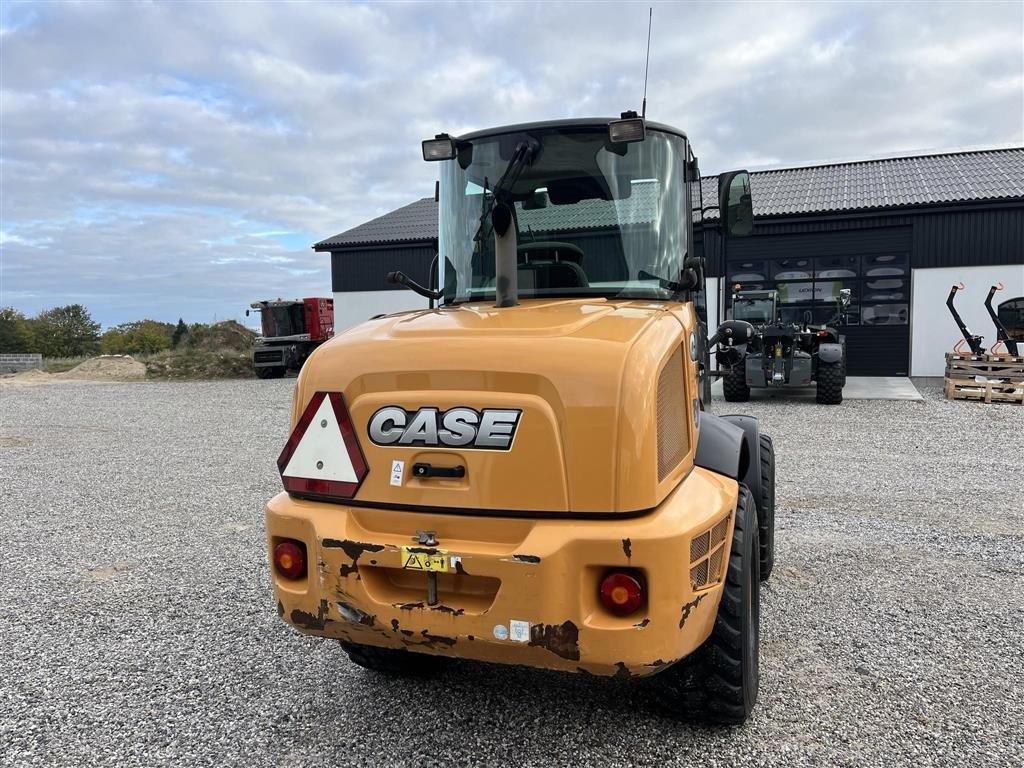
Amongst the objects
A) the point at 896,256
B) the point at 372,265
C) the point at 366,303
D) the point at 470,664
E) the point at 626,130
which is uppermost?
the point at 372,265

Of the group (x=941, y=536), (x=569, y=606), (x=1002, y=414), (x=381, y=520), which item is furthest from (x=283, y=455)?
(x=1002, y=414)

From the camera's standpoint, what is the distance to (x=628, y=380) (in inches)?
83.8

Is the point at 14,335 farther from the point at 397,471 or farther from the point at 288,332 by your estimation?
the point at 397,471

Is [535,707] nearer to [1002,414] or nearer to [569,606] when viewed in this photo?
[569,606]

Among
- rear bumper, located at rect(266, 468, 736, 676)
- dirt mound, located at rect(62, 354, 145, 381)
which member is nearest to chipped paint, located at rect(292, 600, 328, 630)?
rear bumper, located at rect(266, 468, 736, 676)

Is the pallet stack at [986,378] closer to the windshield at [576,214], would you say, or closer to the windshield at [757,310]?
the windshield at [757,310]

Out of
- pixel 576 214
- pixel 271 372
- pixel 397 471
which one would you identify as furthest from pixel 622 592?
pixel 271 372

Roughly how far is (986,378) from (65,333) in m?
56.5

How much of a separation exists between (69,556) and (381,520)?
4.04m

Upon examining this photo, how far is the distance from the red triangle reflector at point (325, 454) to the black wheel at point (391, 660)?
36.5 inches

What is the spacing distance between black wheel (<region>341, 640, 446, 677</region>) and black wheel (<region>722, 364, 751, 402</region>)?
35.8ft

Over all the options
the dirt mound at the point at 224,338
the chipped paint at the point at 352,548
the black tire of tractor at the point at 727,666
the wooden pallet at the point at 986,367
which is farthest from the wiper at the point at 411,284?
the dirt mound at the point at 224,338

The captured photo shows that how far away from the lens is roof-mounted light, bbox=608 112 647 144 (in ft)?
9.53

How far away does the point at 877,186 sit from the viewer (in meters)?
20.2
